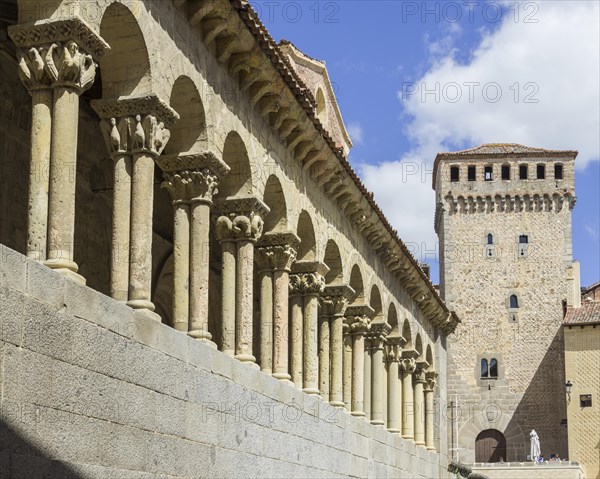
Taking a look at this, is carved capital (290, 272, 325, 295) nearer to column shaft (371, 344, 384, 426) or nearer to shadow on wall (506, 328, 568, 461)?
column shaft (371, 344, 384, 426)

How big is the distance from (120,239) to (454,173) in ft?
181

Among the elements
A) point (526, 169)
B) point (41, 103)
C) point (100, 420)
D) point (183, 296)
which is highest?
point (526, 169)

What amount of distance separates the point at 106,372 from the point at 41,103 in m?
2.41

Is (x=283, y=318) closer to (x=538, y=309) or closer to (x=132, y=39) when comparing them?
(x=132, y=39)

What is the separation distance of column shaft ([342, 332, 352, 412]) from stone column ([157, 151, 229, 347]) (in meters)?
9.17

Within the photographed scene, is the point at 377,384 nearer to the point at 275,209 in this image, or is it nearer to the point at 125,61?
the point at 275,209

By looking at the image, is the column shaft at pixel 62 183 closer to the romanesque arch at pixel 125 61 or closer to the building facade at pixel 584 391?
the romanesque arch at pixel 125 61

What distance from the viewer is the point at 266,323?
16828 mm

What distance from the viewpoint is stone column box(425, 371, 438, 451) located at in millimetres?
32094

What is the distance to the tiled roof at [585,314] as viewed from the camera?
186ft

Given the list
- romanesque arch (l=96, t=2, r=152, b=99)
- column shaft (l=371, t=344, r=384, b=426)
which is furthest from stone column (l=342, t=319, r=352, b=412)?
romanesque arch (l=96, t=2, r=152, b=99)

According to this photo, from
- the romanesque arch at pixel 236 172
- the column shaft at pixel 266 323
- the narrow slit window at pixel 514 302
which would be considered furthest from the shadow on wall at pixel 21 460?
the narrow slit window at pixel 514 302

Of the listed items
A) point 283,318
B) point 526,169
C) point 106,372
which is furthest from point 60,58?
point 526,169

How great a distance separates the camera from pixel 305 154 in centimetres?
1842
